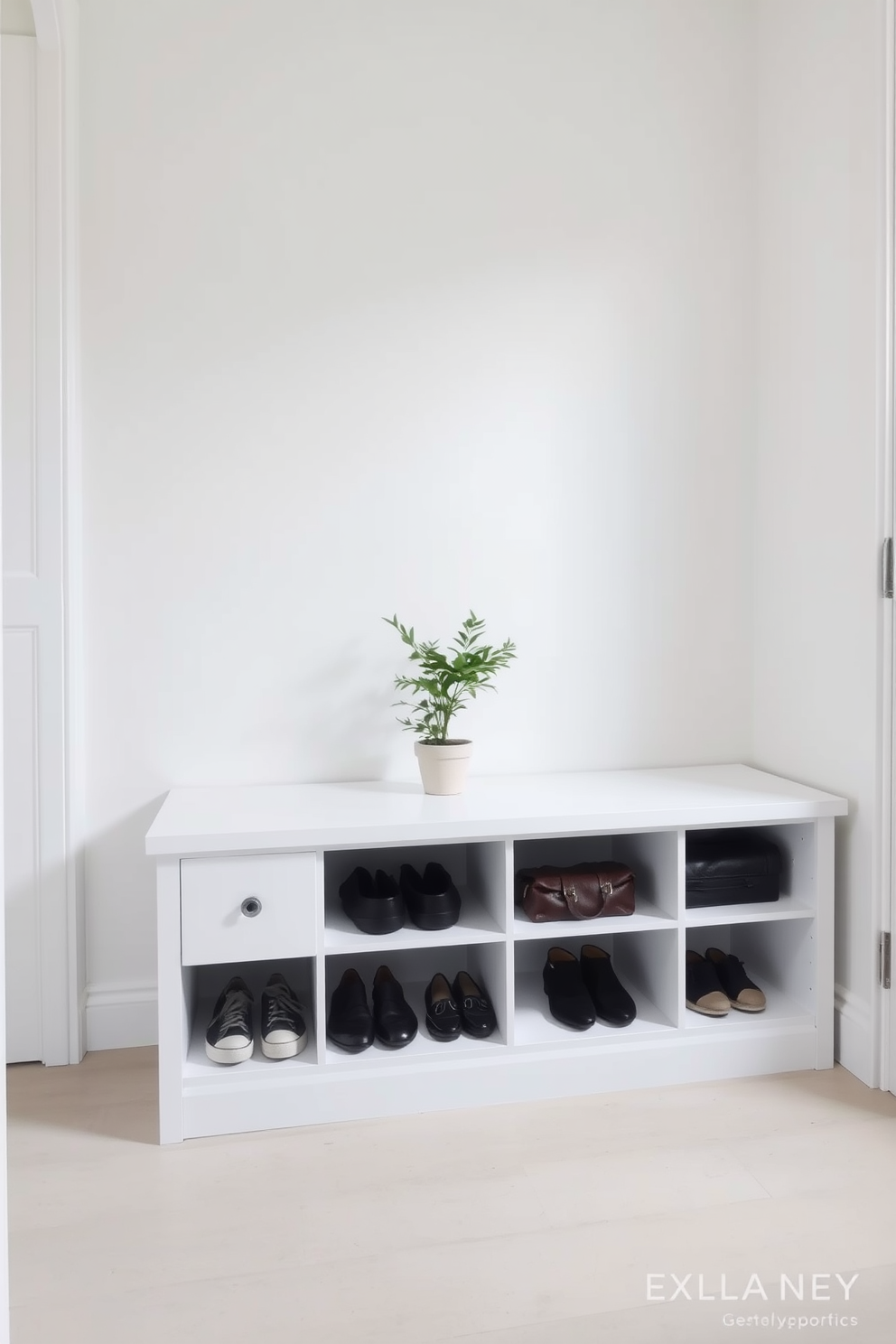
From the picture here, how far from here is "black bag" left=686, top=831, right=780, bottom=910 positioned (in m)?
2.05

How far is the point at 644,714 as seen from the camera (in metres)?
2.40

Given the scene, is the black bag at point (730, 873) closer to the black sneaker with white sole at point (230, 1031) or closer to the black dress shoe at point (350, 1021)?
the black dress shoe at point (350, 1021)

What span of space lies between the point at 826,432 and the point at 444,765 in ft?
3.67

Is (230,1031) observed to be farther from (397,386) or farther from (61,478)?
(397,386)

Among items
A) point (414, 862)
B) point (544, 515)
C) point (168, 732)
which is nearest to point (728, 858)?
point (414, 862)

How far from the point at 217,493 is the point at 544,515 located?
2.55 ft

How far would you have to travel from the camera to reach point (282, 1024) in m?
1.88

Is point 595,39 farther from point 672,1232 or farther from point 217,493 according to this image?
point 672,1232

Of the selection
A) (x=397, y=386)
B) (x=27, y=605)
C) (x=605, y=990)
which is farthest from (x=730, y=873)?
(x=27, y=605)

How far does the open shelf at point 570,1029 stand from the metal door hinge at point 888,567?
996mm

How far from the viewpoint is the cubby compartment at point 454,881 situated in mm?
1887

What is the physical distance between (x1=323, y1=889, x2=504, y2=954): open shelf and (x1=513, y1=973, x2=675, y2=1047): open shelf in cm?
21

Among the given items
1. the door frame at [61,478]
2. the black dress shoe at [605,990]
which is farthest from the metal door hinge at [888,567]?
the door frame at [61,478]

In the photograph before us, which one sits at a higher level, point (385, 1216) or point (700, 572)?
point (700, 572)
